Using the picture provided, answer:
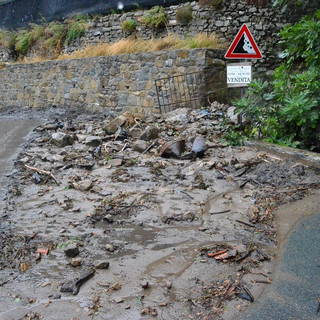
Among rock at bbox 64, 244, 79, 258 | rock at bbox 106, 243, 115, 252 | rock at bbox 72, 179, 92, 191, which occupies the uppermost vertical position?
rock at bbox 72, 179, 92, 191

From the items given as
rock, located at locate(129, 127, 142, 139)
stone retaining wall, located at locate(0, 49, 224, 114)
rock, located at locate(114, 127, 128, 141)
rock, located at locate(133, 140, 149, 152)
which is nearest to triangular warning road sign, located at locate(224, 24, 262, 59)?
rock, located at locate(133, 140, 149, 152)

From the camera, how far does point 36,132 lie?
952cm

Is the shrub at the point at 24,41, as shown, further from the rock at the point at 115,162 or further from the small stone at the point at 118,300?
the small stone at the point at 118,300

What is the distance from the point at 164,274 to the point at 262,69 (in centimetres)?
968

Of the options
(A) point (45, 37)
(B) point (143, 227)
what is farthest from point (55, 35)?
(B) point (143, 227)

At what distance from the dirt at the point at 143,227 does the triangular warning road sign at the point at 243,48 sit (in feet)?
5.31

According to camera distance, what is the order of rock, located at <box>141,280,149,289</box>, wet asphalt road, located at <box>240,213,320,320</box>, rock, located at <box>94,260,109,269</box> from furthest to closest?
1. rock, located at <box>94,260,109,269</box>
2. rock, located at <box>141,280,149,289</box>
3. wet asphalt road, located at <box>240,213,320,320</box>

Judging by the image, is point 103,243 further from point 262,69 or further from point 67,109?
point 67,109

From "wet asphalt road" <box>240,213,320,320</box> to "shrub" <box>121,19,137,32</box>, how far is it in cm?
1116

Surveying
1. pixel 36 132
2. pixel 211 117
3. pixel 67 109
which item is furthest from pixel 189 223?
pixel 67 109

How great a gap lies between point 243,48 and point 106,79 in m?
6.08

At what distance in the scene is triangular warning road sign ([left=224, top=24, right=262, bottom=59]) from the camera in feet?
23.6

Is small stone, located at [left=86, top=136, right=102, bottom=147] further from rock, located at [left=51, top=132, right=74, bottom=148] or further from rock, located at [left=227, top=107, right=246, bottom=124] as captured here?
rock, located at [left=227, top=107, right=246, bottom=124]

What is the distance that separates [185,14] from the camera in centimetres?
1205
